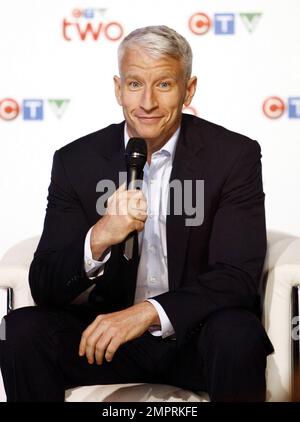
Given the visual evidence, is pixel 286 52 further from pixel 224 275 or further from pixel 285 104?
pixel 224 275

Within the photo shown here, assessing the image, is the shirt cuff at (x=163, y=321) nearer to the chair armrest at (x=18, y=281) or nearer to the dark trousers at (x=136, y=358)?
the dark trousers at (x=136, y=358)

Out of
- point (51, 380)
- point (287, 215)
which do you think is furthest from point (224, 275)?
point (287, 215)

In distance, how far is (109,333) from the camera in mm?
1858

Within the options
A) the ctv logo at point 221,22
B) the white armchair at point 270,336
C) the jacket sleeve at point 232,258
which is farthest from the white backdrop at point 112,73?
the white armchair at point 270,336

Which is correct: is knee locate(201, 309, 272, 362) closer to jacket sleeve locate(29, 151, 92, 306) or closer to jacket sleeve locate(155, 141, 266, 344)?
jacket sleeve locate(155, 141, 266, 344)

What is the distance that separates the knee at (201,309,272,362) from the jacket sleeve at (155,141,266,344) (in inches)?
2.1

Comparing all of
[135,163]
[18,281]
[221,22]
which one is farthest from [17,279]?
[221,22]

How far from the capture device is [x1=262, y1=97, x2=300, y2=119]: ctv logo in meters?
2.79

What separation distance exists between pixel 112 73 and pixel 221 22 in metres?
0.38

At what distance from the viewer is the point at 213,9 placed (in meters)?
2.77

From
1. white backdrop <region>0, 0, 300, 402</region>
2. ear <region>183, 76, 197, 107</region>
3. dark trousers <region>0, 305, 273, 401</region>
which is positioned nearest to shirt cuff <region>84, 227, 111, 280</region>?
dark trousers <region>0, 305, 273, 401</region>

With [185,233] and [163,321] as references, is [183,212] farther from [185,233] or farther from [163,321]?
[163,321]

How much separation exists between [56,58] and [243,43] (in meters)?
0.59

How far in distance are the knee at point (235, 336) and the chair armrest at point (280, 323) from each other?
100 mm
